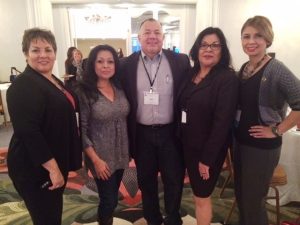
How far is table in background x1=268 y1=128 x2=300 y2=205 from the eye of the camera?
2.39 meters

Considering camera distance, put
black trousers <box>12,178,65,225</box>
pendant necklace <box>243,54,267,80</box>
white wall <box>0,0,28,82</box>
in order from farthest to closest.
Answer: white wall <box>0,0,28,82</box> < pendant necklace <box>243,54,267,80</box> < black trousers <box>12,178,65,225</box>

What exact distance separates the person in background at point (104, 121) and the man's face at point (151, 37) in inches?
11.1

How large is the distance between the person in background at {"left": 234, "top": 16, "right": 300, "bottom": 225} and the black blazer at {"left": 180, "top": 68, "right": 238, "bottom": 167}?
0.09 metres

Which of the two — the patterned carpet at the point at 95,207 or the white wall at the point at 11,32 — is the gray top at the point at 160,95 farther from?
the white wall at the point at 11,32

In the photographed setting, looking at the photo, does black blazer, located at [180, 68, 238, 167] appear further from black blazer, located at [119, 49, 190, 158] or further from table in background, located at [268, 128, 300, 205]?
table in background, located at [268, 128, 300, 205]

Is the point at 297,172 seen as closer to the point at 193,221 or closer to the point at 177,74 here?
the point at 193,221

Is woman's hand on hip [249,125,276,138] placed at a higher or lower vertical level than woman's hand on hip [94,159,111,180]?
higher

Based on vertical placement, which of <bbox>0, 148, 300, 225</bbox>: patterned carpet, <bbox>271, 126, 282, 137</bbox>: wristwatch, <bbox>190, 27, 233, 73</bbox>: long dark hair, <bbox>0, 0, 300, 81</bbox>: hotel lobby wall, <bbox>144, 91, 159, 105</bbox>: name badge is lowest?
<bbox>0, 148, 300, 225</bbox>: patterned carpet

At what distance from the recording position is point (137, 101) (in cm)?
191

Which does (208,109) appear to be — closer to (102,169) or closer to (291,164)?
(102,169)

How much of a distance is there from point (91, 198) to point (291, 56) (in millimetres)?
4284

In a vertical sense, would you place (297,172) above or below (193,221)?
above

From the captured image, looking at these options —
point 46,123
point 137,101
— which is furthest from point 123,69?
point 46,123

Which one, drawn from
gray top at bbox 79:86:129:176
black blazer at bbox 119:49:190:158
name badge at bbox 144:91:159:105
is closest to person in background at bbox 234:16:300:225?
black blazer at bbox 119:49:190:158
